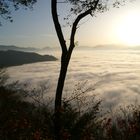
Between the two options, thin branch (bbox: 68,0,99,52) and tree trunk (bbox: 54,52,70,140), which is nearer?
tree trunk (bbox: 54,52,70,140)

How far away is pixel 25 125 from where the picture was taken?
1859cm

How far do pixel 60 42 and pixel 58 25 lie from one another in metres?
1.08

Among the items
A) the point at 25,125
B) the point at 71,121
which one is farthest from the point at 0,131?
the point at 71,121

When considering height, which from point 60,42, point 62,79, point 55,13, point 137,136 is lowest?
point 137,136

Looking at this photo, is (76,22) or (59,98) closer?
(59,98)

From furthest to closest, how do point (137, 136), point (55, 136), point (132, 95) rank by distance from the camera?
point (132, 95), point (137, 136), point (55, 136)

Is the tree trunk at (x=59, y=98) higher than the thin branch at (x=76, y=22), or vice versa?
the thin branch at (x=76, y=22)

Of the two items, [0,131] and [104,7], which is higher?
[104,7]

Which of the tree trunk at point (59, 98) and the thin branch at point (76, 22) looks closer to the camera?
the tree trunk at point (59, 98)

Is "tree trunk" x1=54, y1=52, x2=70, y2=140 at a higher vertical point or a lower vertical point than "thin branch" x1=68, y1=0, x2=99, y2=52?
lower

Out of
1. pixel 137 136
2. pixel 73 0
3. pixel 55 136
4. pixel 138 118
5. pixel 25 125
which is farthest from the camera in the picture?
pixel 138 118

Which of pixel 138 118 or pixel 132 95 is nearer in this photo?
pixel 138 118

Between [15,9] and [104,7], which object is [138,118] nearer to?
[104,7]

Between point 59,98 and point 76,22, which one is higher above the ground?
point 76,22
